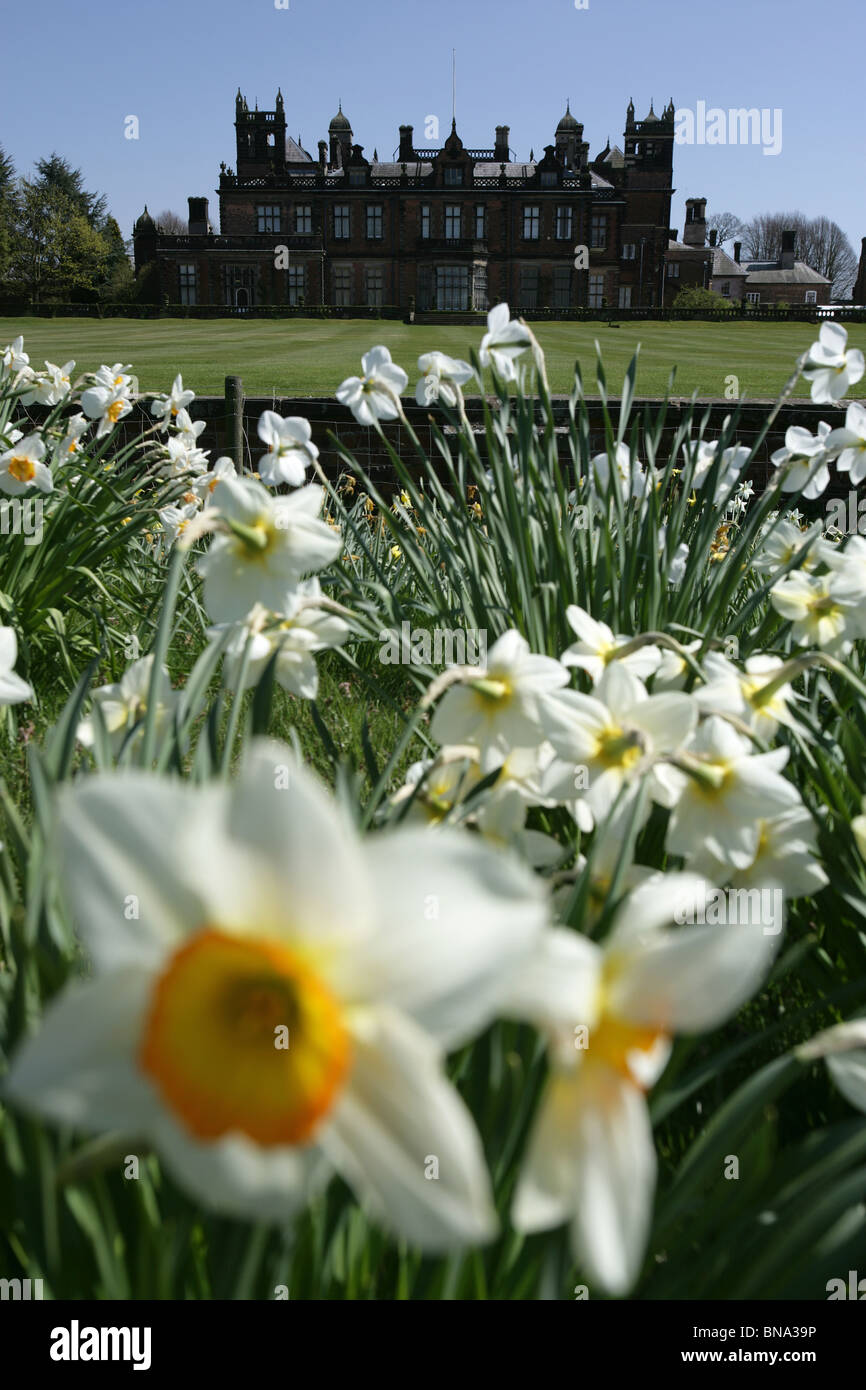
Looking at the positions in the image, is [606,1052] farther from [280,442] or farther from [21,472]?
[21,472]

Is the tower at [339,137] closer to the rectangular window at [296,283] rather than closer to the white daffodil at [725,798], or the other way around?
the rectangular window at [296,283]

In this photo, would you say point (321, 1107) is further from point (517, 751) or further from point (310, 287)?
point (310, 287)

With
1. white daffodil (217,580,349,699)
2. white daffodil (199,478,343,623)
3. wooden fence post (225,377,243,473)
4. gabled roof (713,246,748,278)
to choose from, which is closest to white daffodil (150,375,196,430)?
wooden fence post (225,377,243,473)

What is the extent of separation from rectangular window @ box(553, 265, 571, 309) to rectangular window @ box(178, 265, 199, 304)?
17588 millimetres

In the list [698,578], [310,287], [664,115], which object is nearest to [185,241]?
[310,287]

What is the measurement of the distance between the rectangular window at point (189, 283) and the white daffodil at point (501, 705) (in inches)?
2071

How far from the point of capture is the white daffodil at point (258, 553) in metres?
1.09

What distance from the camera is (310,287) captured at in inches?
1932

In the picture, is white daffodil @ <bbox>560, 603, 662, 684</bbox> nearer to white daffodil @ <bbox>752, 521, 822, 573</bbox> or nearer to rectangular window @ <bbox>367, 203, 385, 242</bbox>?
white daffodil @ <bbox>752, 521, 822, 573</bbox>

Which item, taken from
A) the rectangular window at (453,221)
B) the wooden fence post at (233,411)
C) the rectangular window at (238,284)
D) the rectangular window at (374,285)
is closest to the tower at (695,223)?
the rectangular window at (453,221)

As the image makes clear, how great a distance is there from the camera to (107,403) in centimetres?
327

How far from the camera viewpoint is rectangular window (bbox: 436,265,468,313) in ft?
158

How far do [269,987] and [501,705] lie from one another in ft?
1.95

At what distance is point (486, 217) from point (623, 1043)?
54.1m
